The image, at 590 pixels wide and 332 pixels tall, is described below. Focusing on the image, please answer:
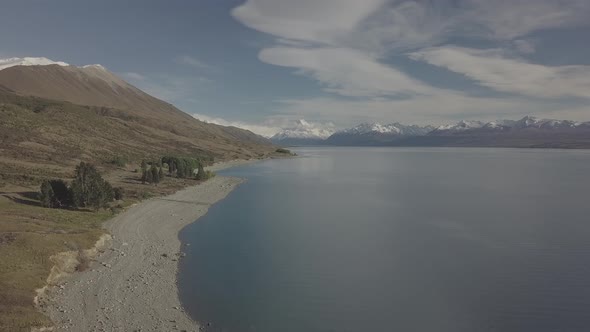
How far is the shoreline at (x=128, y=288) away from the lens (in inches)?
1406

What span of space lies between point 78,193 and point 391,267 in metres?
55.8

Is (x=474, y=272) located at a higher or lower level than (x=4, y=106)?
lower

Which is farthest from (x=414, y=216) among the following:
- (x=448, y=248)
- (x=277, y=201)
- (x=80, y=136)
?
(x=80, y=136)

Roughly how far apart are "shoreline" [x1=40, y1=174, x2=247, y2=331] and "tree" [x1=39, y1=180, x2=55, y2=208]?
41.2 feet

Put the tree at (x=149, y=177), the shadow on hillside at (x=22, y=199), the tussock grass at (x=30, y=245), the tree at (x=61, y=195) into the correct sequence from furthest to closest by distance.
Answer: the tree at (x=149, y=177) < the tree at (x=61, y=195) < the shadow on hillside at (x=22, y=199) < the tussock grass at (x=30, y=245)

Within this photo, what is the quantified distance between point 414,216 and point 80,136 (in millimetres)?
167091

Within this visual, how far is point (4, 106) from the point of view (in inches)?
7776

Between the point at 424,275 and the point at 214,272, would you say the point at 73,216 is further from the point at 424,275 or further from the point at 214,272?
the point at 424,275

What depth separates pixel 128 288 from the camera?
43156mm

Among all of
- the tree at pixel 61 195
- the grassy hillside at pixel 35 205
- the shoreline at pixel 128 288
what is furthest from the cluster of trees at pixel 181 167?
the shoreline at pixel 128 288

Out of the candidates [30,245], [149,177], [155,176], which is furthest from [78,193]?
[155,176]

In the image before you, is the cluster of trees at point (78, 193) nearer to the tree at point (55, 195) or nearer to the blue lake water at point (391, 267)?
the tree at point (55, 195)

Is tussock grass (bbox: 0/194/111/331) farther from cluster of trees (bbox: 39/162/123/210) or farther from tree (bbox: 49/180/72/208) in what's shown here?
tree (bbox: 49/180/72/208)

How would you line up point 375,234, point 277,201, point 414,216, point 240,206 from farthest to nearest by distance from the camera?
1. point 277,201
2. point 240,206
3. point 414,216
4. point 375,234
